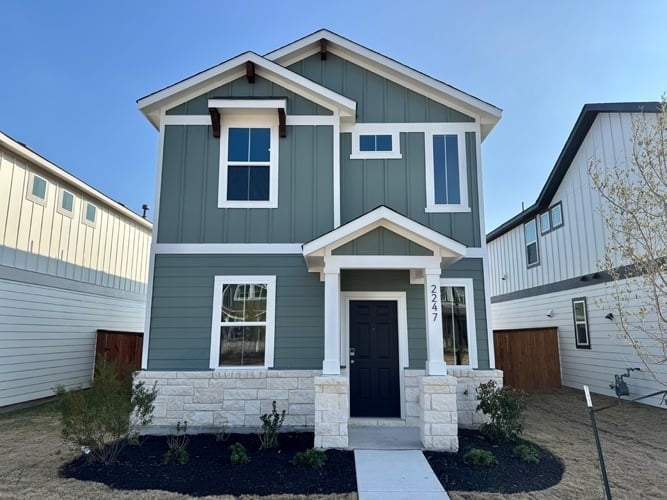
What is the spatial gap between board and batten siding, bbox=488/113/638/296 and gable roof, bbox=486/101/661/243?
0.12 metres

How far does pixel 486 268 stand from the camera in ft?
26.3

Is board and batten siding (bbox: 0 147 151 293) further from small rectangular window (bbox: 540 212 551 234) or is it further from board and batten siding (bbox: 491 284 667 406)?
small rectangular window (bbox: 540 212 551 234)

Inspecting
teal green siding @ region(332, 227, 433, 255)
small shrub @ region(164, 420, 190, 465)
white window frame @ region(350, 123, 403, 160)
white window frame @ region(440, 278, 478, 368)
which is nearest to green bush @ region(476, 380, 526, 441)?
white window frame @ region(440, 278, 478, 368)

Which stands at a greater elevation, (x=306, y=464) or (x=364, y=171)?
(x=364, y=171)

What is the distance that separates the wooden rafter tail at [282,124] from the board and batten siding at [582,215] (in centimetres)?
646

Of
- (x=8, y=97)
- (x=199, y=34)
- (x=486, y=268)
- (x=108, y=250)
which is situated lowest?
(x=486, y=268)

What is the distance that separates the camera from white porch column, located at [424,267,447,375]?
20.9ft

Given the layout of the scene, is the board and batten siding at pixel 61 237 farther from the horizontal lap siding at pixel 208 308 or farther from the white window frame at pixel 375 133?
the white window frame at pixel 375 133

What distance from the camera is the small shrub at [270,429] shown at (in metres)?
6.30

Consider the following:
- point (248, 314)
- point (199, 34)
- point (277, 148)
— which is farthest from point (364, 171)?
point (199, 34)

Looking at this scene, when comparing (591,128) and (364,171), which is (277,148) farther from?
(591,128)

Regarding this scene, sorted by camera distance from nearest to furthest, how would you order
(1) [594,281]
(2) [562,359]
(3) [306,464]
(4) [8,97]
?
(3) [306,464], (1) [594,281], (2) [562,359], (4) [8,97]

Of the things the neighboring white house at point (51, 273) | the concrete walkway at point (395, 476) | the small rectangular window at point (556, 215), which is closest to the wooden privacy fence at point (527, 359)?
the small rectangular window at point (556, 215)

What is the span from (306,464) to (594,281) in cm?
888
